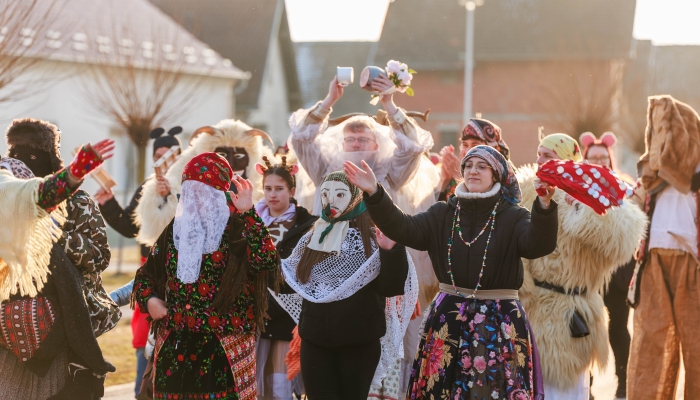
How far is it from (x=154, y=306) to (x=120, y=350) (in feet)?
16.8

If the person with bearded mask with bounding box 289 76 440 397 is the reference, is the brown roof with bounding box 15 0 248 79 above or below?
above

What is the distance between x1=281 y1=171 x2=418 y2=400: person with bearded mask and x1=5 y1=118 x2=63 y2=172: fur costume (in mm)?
1560

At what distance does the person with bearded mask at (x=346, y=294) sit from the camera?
5.12 meters

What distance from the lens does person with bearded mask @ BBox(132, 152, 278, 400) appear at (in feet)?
15.3

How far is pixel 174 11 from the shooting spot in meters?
24.9

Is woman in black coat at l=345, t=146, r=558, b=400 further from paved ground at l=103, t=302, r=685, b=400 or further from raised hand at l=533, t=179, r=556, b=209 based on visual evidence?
paved ground at l=103, t=302, r=685, b=400

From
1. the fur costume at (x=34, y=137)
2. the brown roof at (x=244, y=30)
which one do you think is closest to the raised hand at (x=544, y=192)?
the fur costume at (x=34, y=137)

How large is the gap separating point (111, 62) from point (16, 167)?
14665mm

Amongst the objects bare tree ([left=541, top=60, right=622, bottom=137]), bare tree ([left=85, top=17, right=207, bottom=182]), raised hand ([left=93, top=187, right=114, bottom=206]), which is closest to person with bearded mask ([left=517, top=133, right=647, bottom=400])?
raised hand ([left=93, top=187, right=114, bottom=206])

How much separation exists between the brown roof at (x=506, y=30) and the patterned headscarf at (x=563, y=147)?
26.6 meters

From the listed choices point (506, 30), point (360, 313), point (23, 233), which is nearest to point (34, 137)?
point (23, 233)

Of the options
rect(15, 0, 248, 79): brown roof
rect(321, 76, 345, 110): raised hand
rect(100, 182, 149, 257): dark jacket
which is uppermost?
rect(15, 0, 248, 79): brown roof

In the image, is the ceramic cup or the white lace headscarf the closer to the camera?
the white lace headscarf

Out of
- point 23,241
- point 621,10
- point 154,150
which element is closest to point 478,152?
point 23,241
